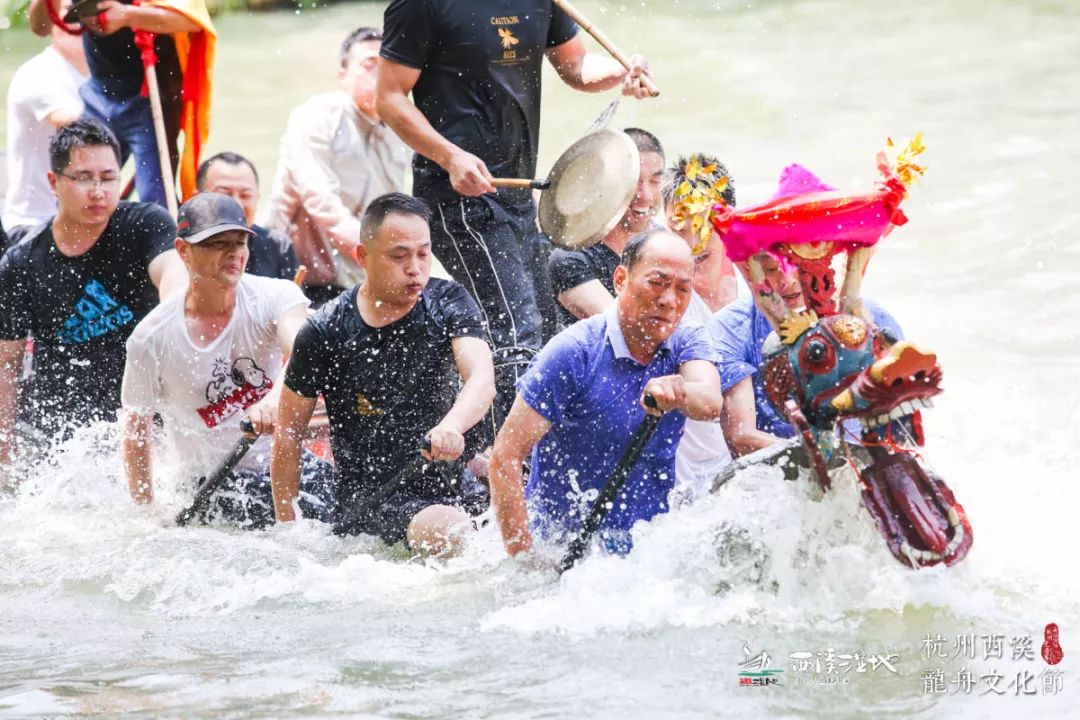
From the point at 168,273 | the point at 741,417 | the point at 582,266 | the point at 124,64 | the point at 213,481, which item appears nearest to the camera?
the point at 741,417

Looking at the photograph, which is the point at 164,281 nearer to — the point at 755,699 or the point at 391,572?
the point at 391,572

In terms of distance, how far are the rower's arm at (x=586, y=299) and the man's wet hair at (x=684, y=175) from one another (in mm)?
325

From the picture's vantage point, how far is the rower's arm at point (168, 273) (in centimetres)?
536

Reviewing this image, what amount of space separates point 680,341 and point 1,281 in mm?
2468

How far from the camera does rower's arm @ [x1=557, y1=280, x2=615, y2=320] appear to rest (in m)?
5.08

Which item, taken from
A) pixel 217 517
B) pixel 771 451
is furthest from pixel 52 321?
pixel 771 451

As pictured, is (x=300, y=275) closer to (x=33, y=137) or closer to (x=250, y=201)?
(x=250, y=201)

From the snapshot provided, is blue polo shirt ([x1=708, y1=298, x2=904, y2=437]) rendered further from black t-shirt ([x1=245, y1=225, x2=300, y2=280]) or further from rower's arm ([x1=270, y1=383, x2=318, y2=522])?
black t-shirt ([x1=245, y1=225, x2=300, y2=280])

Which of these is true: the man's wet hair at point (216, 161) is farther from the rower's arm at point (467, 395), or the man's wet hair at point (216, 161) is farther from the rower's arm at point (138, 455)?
the rower's arm at point (467, 395)

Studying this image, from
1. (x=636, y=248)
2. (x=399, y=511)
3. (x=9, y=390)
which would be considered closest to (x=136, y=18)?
(x=9, y=390)

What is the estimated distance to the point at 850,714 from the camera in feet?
10.8

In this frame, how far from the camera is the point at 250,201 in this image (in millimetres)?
6410

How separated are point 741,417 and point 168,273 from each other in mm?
2023

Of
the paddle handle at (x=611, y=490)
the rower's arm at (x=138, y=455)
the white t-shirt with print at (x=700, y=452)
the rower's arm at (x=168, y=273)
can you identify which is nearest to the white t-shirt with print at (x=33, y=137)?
the rower's arm at (x=168, y=273)
